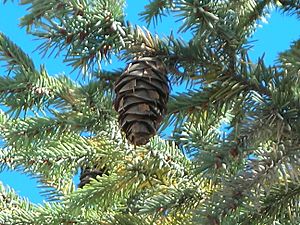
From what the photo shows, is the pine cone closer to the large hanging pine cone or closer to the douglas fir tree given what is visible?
the douglas fir tree

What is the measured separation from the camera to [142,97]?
2.51 ft

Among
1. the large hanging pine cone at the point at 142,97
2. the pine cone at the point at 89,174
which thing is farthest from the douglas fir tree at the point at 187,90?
the pine cone at the point at 89,174

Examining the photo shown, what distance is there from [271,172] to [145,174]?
17.4 inches

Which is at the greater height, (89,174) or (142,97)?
(89,174)

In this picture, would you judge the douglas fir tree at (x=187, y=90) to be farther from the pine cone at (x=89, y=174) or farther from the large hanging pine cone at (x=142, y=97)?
the pine cone at (x=89, y=174)

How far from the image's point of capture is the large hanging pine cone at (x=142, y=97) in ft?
2.50

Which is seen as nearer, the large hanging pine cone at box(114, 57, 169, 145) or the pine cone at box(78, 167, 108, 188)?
the large hanging pine cone at box(114, 57, 169, 145)

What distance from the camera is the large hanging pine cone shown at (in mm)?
762

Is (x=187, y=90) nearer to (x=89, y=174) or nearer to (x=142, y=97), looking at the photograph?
(x=142, y=97)

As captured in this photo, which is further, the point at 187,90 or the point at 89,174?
the point at 89,174

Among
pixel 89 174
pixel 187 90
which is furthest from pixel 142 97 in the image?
pixel 89 174

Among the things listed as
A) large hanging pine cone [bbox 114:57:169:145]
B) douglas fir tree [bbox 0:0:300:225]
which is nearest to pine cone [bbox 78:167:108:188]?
douglas fir tree [bbox 0:0:300:225]

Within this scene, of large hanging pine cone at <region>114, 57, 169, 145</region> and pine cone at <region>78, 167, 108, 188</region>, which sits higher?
pine cone at <region>78, 167, 108, 188</region>

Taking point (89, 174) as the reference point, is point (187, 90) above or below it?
below
